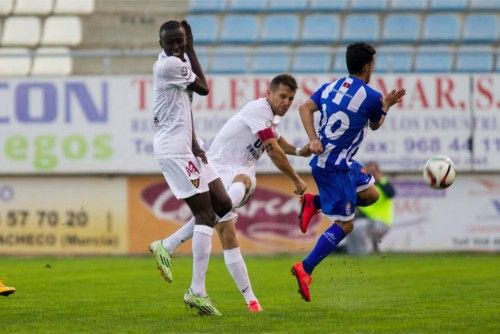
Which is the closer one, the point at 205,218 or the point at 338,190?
the point at 205,218

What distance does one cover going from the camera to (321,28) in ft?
87.5

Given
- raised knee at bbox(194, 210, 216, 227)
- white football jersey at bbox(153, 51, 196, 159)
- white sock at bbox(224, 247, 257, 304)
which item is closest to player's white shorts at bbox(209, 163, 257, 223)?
white sock at bbox(224, 247, 257, 304)

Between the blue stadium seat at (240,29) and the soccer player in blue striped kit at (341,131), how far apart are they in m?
15.3

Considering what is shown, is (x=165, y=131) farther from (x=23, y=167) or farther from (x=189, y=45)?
(x=23, y=167)

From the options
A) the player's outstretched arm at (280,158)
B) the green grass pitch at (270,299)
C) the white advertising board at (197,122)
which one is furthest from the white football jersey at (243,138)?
the white advertising board at (197,122)

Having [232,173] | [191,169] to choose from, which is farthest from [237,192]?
[191,169]

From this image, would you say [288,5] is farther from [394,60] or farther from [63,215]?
[63,215]

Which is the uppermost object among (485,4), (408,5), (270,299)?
(485,4)

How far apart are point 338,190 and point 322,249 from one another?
58 cm

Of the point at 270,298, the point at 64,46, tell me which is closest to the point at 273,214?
the point at 64,46

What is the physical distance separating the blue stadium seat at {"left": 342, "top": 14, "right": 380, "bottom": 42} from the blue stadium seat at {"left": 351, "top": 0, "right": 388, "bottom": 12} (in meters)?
0.21

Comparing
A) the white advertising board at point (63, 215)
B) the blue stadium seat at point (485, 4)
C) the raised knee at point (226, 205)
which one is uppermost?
the blue stadium seat at point (485, 4)

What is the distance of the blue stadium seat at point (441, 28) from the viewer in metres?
26.1

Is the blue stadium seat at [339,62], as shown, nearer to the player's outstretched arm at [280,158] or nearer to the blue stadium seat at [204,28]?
the blue stadium seat at [204,28]
